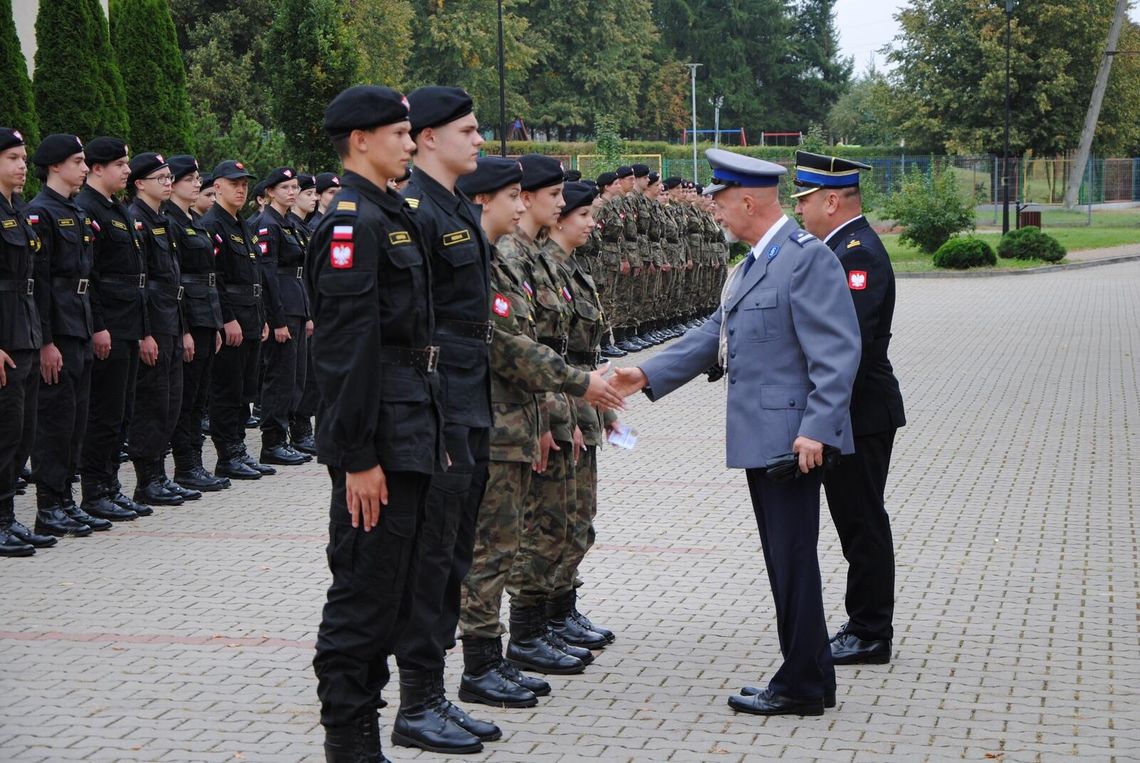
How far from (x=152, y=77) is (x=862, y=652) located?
15.1m

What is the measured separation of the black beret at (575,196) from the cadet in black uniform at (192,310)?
15.2 feet

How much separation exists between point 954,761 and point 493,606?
72.8 inches

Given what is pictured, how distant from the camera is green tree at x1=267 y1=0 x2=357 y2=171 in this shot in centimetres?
2198

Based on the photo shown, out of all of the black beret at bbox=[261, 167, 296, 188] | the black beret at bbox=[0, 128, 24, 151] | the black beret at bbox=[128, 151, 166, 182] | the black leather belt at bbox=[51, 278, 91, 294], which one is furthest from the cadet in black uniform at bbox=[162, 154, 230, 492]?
the black beret at bbox=[0, 128, 24, 151]

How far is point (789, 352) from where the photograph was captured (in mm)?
5676

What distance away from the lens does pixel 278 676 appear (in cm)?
621

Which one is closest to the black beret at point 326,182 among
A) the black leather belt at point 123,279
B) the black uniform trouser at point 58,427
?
the black leather belt at point 123,279

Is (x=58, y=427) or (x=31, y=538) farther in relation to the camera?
(x=58, y=427)

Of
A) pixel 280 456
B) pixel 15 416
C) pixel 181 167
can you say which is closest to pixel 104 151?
Answer: pixel 181 167

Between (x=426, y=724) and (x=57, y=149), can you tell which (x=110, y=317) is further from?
(x=426, y=724)

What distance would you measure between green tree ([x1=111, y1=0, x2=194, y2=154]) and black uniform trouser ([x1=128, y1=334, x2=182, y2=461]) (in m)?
9.08

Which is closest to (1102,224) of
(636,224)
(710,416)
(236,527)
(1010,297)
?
(1010,297)

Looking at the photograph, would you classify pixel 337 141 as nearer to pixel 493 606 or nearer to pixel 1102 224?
pixel 493 606

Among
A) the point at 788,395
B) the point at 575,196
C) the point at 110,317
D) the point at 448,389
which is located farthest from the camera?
the point at 110,317
